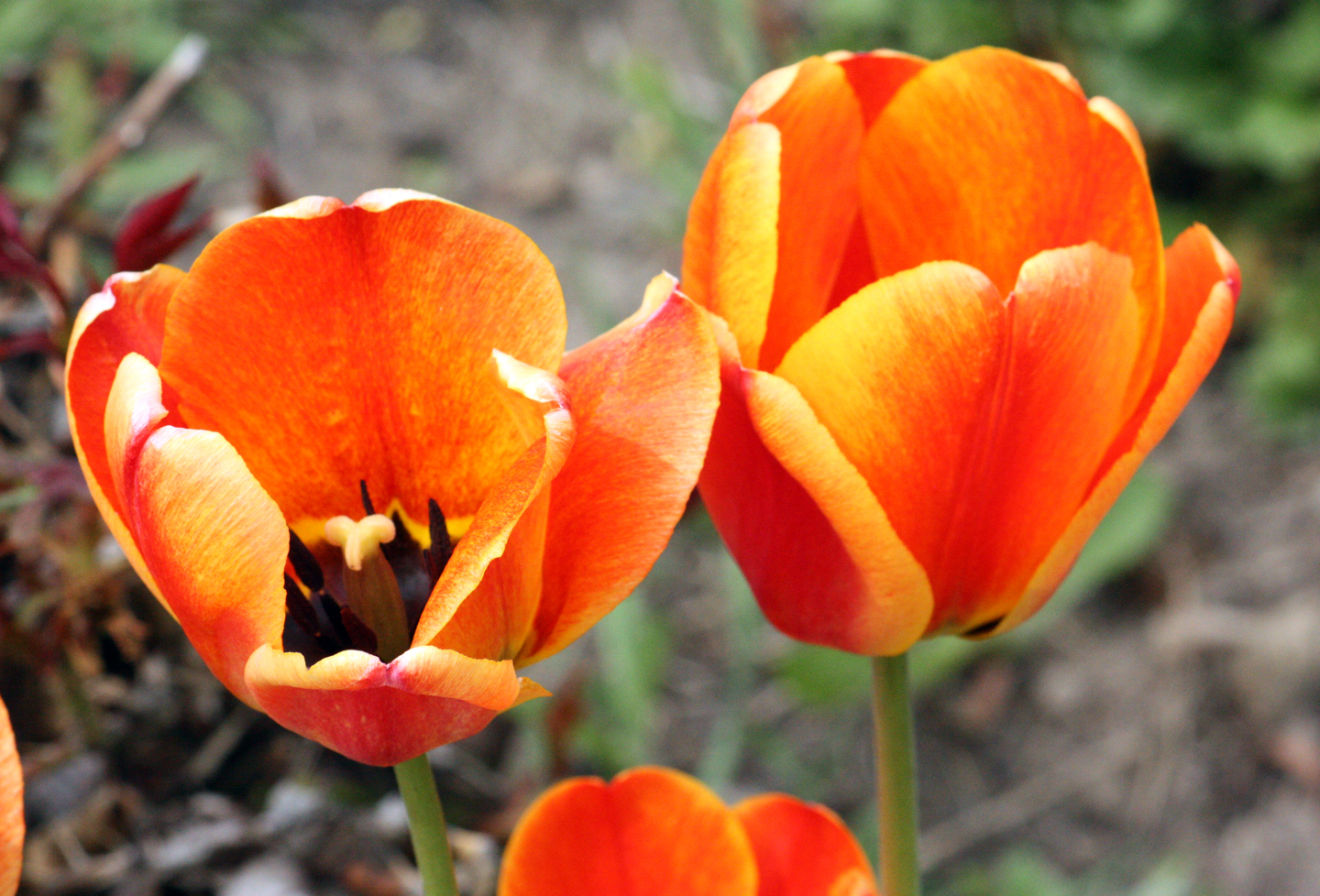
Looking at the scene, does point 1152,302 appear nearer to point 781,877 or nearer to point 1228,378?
point 781,877

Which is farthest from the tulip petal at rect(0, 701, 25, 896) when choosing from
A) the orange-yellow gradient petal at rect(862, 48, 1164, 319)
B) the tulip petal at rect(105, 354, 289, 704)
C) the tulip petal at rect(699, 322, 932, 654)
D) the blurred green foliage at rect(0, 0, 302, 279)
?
the blurred green foliage at rect(0, 0, 302, 279)

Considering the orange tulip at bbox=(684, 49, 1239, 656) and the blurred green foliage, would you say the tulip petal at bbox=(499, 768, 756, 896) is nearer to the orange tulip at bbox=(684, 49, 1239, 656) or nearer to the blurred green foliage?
the orange tulip at bbox=(684, 49, 1239, 656)

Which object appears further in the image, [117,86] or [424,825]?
[117,86]

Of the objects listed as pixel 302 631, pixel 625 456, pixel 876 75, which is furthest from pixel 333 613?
pixel 876 75

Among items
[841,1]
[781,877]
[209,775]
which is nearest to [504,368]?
[781,877]

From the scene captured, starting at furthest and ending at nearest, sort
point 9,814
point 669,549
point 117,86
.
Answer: point 669,549, point 117,86, point 9,814

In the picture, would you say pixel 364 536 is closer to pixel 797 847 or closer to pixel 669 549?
pixel 797 847
